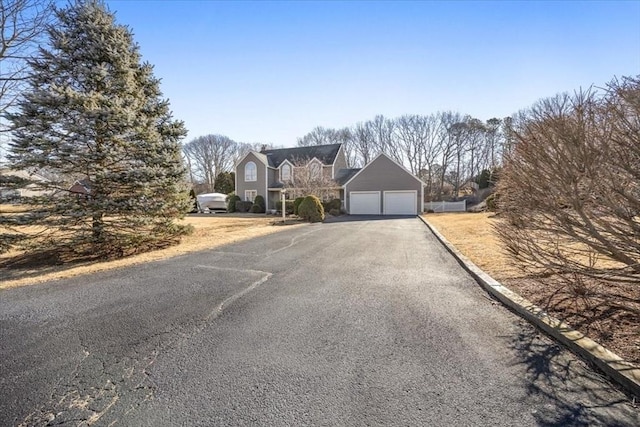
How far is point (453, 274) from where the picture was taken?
606 centimetres

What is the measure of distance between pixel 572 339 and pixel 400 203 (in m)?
23.9

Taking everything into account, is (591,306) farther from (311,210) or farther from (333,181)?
(333,181)

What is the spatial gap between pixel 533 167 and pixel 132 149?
931 cm

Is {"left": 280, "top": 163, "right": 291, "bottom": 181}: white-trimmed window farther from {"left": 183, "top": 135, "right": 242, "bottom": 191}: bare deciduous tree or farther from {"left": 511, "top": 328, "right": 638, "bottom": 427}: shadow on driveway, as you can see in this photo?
{"left": 511, "top": 328, "right": 638, "bottom": 427}: shadow on driveway

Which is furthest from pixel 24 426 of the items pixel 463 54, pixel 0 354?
pixel 463 54

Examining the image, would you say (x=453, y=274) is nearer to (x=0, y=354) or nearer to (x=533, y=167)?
(x=533, y=167)

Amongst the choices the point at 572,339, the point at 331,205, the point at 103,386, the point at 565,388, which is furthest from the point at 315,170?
the point at 565,388

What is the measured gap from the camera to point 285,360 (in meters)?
2.84

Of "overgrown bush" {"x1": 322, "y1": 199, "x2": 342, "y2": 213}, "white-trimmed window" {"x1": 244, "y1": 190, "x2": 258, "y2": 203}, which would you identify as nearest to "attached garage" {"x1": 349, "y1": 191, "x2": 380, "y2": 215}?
"overgrown bush" {"x1": 322, "y1": 199, "x2": 342, "y2": 213}

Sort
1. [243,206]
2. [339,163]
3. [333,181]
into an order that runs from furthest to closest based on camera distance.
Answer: [339,163]
[243,206]
[333,181]

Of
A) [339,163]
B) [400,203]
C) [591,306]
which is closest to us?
[591,306]

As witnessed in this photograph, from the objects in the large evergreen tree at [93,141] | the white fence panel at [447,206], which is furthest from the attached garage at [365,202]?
the large evergreen tree at [93,141]

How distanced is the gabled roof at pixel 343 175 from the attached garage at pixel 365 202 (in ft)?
8.85

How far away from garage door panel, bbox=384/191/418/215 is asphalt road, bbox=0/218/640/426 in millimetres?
21715
